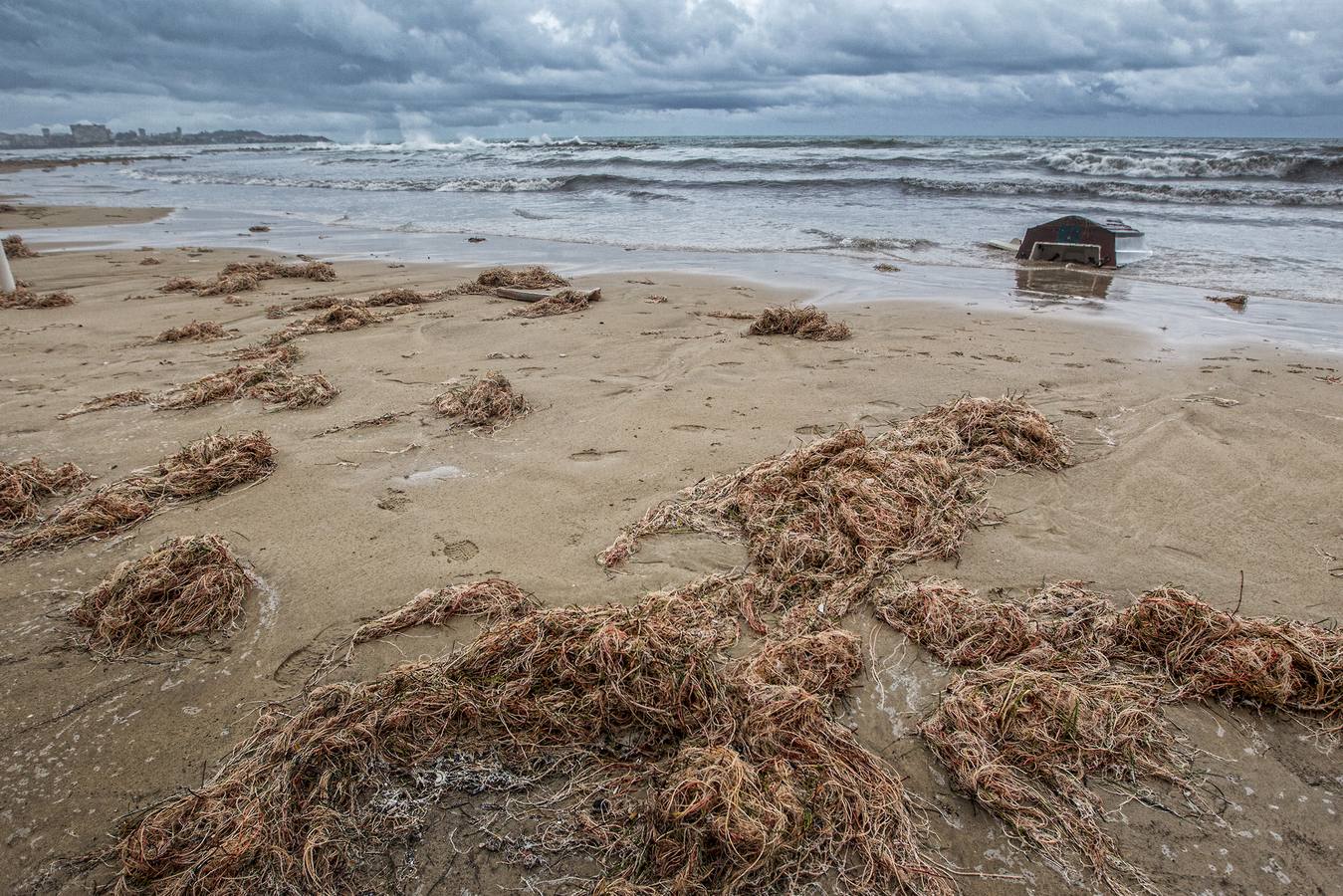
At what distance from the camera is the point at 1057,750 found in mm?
2326

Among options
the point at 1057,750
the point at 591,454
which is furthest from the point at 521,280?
the point at 1057,750

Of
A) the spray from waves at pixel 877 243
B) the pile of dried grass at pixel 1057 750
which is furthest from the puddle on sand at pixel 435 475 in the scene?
the spray from waves at pixel 877 243

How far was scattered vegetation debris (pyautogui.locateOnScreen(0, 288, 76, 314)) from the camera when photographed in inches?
328

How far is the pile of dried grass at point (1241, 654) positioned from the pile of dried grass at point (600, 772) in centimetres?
129

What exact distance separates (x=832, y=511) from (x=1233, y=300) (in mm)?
8842

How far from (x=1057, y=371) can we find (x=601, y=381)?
4.09 m

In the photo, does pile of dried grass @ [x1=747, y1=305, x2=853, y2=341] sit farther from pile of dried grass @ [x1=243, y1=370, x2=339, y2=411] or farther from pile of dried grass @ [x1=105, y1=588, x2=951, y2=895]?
pile of dried grass @ [x1=105, y1=588, x2=951, y2=895]

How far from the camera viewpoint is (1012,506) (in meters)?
3.92

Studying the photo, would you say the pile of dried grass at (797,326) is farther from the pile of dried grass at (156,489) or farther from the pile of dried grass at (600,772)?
the pile of dried grass at (600,772)

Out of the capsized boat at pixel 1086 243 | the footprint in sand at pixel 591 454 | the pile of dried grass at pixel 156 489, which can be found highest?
the capsized boat at pixel 1086 243

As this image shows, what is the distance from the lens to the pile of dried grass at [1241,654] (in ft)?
8.26

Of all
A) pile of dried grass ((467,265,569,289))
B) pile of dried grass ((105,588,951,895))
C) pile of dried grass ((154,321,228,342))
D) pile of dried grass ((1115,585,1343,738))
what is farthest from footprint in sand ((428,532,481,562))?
pile of dried grass ((467,265,569,289))

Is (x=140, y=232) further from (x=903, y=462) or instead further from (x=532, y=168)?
(x=532, y=168)

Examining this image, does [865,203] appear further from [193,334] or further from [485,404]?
[485,404]
